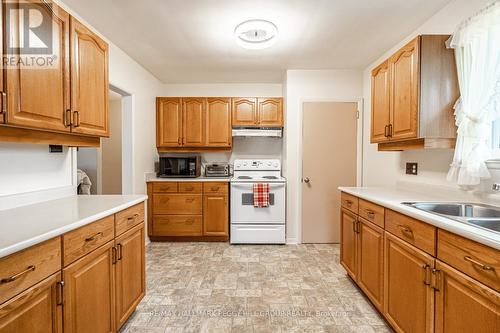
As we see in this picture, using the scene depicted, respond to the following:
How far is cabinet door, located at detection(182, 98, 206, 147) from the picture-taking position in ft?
12.6

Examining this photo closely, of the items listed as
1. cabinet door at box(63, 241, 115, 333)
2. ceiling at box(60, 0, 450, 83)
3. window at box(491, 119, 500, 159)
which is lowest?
cabinet door at box(63, 241, 115, 333)

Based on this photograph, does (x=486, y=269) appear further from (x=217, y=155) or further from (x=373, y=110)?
(x=217, y=155)

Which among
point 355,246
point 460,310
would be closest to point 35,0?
point 460,310

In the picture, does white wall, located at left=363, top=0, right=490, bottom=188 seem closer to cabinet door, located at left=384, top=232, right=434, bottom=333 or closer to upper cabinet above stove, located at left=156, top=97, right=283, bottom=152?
cabinet door, located at left=384, top=232, right=434, bottom=333

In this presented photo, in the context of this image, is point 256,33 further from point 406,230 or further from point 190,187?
point 190,187

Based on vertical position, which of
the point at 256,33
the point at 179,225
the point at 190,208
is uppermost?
the point at 256,33

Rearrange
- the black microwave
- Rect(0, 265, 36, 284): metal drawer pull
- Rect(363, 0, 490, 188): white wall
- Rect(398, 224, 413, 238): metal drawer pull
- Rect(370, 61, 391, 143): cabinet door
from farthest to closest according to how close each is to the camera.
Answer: the black microwave, Rect(370, 61, 391, 143): cabinet door, Rect(363, 0, 490, 188): white wall, Rect(398, 224, 413, 238): metal drawer pull, Rect(0, 265, 36, 284): metal drawer pull

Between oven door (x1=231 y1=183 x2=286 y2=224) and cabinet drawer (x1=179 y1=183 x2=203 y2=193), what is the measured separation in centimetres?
48

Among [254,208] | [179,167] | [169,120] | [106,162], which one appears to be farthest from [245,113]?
[106,162]

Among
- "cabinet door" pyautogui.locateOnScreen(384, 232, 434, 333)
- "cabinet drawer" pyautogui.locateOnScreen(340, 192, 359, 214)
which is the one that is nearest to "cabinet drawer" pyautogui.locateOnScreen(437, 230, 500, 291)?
"cabinet door" pyautogui.locateOnScreen(384, 232, 434, 333)

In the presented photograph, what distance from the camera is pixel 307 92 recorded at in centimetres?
351

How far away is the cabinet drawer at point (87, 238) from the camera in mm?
1161

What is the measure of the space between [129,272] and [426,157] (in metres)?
2.55

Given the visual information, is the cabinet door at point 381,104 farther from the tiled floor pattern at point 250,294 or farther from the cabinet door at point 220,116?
the cabinet door at point 220,116
